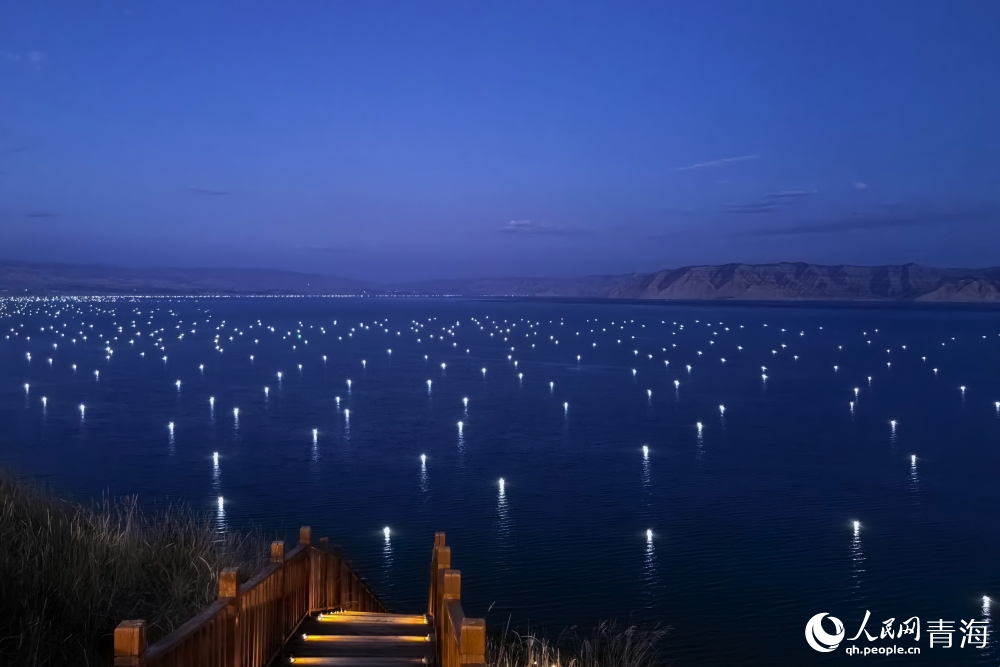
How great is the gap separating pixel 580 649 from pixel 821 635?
5083 millimetres

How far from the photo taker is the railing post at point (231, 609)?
5012mm

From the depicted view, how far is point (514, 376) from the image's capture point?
4709cm

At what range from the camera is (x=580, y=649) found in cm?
1186

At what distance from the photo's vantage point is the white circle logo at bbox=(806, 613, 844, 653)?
14.0 m

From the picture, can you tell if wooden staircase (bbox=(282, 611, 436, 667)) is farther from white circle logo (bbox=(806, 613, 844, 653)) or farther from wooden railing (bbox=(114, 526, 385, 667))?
white circle logo (bbox=(806, 613, 844, 653))

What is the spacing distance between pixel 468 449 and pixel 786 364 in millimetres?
33587

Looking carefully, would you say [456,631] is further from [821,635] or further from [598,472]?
[598,472]

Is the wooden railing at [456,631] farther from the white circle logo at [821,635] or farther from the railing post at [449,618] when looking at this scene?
the white circle logo at [821,635]

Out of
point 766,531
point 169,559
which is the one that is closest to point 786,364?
point 766,531

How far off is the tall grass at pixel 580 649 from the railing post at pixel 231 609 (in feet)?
12.6

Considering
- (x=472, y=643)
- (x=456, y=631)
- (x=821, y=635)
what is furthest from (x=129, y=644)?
(x=821, y=635)

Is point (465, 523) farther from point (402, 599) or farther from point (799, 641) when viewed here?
point (799, 641)

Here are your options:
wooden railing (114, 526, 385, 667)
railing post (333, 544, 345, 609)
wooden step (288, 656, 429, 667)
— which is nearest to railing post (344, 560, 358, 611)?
railing post (333, 544, 345, 609)

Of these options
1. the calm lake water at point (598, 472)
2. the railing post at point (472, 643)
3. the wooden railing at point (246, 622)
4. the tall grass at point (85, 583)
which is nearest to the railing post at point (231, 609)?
the wooden railing at point (246, 622)
